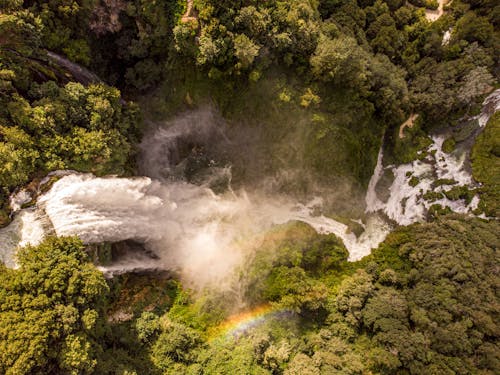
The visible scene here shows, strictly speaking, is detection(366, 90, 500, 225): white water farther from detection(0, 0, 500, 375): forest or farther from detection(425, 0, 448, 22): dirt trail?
detection(425, 0, 448, 22): dirt trail

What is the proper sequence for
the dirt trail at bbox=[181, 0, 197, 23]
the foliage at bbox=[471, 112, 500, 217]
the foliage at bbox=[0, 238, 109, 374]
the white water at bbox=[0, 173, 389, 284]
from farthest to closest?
the foliage at bbox=[471, 112, 500, 217]
the dirt trail at bbox=[181, 0, 197, 23]
the white water at bbox=[0, 173, 389, 284]
the foliage at bbox=[0, 238, 109, 374]

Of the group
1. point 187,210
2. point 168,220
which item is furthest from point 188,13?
point 168,220

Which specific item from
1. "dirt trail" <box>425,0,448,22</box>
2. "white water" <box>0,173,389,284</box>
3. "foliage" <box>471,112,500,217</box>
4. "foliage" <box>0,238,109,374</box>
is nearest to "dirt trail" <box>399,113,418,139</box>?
"foliage" <box>471,112,500,217</box>

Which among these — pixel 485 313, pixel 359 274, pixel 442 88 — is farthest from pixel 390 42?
pixel 485 313

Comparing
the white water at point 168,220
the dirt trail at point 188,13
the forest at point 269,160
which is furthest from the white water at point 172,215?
the dirt trail at point 188,13

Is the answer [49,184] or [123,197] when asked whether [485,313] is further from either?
[49,184]

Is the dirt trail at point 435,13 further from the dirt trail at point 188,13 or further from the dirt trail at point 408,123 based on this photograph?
the dirt trail at point 188,13
